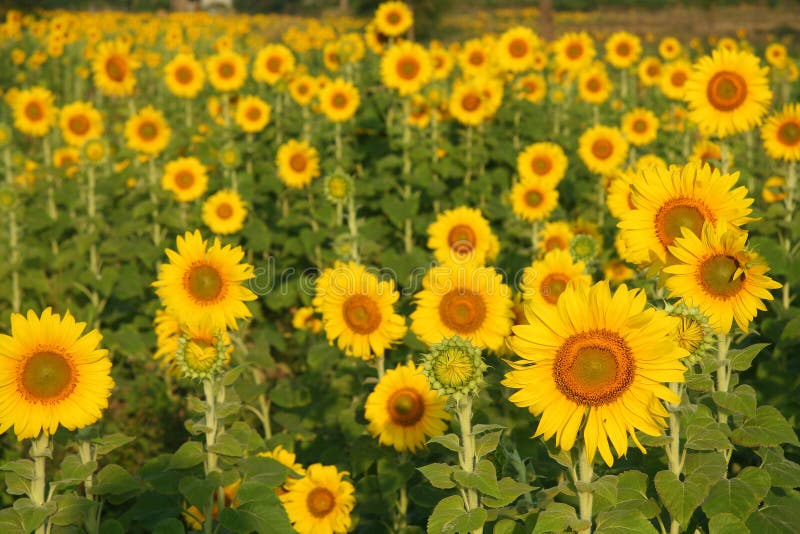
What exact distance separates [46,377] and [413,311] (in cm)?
308

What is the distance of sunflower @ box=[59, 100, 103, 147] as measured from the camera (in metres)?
8.09

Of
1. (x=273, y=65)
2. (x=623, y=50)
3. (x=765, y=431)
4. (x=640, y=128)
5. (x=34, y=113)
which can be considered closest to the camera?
(x=765, y=431)

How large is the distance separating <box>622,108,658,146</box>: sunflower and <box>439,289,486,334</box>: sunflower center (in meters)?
5.04

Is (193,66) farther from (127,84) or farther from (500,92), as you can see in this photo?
(500,92)

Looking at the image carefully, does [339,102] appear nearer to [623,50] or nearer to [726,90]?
Answer: [726,90]

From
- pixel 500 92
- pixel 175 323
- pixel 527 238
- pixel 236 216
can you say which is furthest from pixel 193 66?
pixel 175 323

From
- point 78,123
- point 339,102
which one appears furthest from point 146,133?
point 339,102

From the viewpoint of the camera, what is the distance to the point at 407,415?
4.03m

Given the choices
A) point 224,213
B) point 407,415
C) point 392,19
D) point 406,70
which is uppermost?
point 392,19

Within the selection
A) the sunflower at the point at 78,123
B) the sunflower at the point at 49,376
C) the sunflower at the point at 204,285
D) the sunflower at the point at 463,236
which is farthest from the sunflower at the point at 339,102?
the sunflower at the point at 49,376

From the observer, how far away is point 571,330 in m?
2.47

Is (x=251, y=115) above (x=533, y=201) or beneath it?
above

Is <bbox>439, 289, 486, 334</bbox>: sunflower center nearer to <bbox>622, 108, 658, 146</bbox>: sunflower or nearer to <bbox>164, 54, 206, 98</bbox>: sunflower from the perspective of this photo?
<bbox>622, 108, 658, 146</bbox>: sunflower

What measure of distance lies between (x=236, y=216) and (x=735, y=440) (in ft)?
16.4
